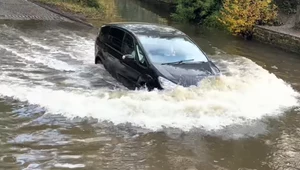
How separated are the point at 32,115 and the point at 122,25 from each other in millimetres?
3916

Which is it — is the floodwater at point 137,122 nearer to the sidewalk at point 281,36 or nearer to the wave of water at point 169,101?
the wave of water at point 169,101

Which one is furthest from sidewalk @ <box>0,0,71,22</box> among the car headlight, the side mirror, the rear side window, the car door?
the car headlight

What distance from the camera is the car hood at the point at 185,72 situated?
8.60 m

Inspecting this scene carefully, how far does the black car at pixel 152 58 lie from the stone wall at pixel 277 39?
836 cm

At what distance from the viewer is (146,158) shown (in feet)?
21.0

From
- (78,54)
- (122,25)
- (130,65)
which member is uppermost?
(122,25)

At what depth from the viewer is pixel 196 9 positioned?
25.8 metres

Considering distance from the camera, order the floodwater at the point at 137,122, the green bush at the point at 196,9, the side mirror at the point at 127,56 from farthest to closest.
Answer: the green bush at the point at 196,9
the side mirror at the point at 127,56
the floodwater at the point at 137,122

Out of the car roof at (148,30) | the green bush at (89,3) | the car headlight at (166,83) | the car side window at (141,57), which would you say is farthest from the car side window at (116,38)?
the green bush at (89,3)

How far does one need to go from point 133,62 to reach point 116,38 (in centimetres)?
155

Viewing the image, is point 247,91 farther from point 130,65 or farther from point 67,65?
point 67,65

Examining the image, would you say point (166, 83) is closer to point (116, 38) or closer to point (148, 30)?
point (148, 30)

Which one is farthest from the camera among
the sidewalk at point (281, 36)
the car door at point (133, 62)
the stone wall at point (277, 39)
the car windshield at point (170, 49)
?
the sidewalk at point (281, 36)

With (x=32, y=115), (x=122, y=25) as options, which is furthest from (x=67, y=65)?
(x=32, y=115)
